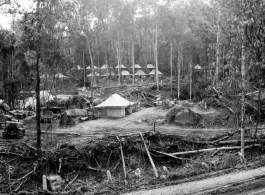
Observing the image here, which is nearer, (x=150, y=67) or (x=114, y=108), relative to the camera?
(x=114, y=108)

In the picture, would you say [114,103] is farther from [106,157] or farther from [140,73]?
[140,73]

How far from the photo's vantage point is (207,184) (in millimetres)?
9234

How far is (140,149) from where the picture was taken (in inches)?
520

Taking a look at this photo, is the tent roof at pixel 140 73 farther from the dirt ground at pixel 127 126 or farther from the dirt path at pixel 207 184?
the dirt path at pixel 207 184

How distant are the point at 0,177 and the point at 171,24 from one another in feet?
128

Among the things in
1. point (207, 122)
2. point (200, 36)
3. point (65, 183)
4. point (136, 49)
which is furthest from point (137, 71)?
point (65, 183)

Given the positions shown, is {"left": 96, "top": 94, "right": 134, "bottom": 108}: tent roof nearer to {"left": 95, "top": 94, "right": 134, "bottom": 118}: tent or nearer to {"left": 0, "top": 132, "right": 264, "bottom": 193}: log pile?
{"left": 95, "top": 94, "right": 134, "bottom": 118}: tent

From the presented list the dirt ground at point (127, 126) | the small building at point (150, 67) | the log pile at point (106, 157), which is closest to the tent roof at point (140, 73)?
the small building at point (150, 67)

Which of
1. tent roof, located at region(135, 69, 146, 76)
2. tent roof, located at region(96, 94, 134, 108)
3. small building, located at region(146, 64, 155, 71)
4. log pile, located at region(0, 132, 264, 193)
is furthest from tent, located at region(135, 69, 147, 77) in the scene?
log pile, located at region(0, 132, 264, 193)

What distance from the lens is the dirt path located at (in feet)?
28.8

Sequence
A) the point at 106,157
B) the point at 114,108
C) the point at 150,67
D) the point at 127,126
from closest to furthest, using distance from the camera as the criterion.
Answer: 1. the point at 106,157
2. the point at 127,126
3. the point at 114,108
4. the point at 150,67

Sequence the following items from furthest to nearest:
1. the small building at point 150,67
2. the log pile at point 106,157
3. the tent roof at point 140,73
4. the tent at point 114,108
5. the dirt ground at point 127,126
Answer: the small building at point 150,67, the tent roof at point 140,73, the tent at point 114,108, the dirt ground at point 127,126, the log pile at point 106,157

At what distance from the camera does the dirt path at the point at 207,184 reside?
8.79 m

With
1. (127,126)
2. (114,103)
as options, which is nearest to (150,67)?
(114,103)
